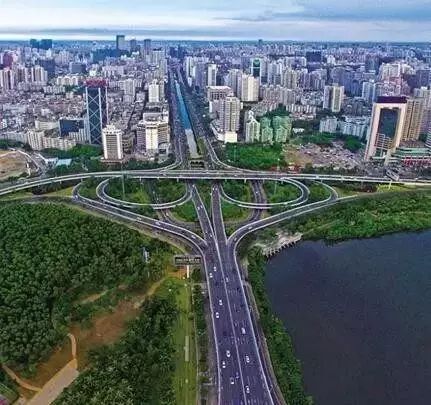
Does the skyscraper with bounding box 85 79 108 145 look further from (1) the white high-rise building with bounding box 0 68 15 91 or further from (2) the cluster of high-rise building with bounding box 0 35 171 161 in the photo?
(1) the white high-rise building with bounding box 0 68 15 91

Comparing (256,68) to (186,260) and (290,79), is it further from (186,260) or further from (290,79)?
(186,260)

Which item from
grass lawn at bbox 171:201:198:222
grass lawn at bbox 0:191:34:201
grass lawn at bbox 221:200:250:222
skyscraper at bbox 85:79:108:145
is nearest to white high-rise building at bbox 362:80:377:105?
skyscraper at bbox 85:79:108:145

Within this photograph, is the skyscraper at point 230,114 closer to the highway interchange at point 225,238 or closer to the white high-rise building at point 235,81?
the highway interchange at point 225,238

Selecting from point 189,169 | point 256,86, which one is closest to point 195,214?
point 189,169

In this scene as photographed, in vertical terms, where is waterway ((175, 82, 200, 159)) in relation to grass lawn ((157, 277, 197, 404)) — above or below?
above

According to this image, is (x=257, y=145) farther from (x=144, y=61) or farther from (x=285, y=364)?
(x=144, y=61)

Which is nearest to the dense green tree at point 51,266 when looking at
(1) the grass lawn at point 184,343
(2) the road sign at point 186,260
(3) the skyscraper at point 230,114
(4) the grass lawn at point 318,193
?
(2) the road sign at point 186,260

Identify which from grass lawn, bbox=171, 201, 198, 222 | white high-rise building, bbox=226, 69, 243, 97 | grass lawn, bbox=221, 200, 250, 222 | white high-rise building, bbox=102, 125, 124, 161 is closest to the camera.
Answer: grass lawn, bbox=171, 201, 198, 222
